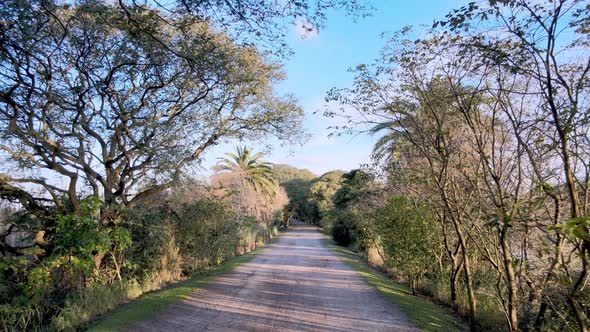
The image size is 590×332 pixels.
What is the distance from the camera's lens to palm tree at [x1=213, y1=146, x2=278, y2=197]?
124ft

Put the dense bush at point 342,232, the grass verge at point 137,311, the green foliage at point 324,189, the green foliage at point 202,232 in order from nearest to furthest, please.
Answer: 1. the grass verge at point 137,311
2. the green foliage at point 202,232
3. the dense bush at point 342,232
4. the green foliage at point 324,189

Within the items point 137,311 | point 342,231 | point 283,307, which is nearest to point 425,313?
point 283,307

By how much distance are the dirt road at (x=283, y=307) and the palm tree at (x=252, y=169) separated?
2525cm

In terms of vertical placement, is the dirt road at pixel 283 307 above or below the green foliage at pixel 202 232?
below

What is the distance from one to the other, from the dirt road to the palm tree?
25.2 meters

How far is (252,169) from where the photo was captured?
3959cm

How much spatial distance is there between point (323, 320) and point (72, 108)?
28.8 feet

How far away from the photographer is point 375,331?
265 inches

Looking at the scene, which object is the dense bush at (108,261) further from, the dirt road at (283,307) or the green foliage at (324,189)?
the green foliage at (324,189)

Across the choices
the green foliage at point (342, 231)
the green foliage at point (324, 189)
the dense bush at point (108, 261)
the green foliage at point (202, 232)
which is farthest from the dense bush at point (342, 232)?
the green foliage at point (324, 189)

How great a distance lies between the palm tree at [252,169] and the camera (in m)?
37.8

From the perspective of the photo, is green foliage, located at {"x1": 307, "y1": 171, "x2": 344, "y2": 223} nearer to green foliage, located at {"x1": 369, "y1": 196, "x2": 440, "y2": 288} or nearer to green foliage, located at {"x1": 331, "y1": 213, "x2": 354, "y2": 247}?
green foliage, located at {"x1": 331, "y1": 213, "x2": 354, "y2": 247}

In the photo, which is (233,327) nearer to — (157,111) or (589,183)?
(589,183)

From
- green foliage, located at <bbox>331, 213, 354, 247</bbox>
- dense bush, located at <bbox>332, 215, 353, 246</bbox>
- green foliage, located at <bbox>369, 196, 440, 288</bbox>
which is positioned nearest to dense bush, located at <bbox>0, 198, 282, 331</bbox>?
green foliage, located at <bbox>369, 196, 440, 288</bbox>
